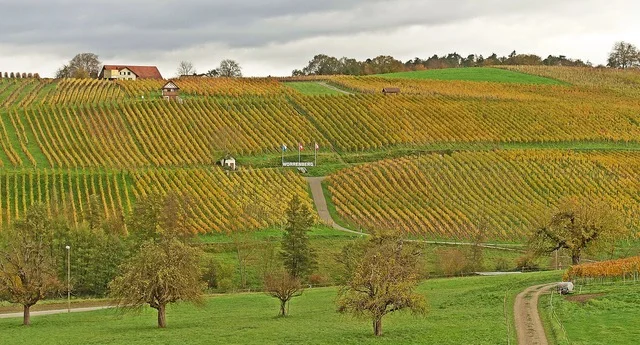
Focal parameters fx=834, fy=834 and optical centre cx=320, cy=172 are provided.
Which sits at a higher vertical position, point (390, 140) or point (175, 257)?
point (390, 140)

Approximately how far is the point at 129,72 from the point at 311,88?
1856 inches

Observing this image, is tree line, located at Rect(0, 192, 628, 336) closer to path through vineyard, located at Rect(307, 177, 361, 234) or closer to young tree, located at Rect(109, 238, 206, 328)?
young tree, located at Rect(109, 238, 206, 328)

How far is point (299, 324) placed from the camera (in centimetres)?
5000

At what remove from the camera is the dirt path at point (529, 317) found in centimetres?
3952

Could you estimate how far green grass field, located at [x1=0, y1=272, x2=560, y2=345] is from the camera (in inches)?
1714

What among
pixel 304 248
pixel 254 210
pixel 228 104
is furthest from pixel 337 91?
pixel 304 248

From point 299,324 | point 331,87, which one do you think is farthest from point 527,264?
point 331,87

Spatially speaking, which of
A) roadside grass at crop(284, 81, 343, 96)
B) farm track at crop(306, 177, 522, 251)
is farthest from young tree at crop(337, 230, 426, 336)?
roadside grass at crop(284, 81, 343, 96)

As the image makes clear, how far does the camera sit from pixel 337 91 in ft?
551

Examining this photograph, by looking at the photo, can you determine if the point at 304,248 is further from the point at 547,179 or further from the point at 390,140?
the point at 390,140

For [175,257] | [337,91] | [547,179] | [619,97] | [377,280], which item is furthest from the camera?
[619,97]

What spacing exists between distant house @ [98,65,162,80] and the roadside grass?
3547cm

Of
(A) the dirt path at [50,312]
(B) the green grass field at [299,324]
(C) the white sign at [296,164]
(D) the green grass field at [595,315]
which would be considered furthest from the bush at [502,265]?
(C) the white sign at [296,164]

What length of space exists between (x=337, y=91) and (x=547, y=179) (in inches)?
2623
